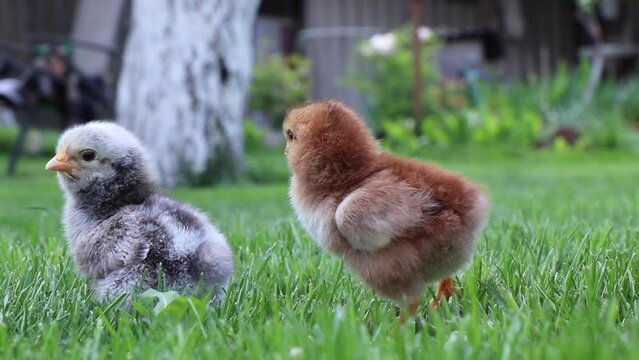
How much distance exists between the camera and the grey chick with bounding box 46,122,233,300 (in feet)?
7.54

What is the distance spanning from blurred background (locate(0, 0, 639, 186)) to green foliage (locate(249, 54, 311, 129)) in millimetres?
27

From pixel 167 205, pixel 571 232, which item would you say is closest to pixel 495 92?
pixel 571 232

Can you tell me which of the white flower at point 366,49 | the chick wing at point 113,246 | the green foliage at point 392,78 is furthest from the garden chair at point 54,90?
the chick wing at point 113,246

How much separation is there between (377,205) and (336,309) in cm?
28

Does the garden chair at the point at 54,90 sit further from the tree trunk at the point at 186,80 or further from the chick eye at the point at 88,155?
the chick eye at the point at 88,155

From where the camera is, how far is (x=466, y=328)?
177cm

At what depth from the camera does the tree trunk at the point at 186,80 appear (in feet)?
24.1

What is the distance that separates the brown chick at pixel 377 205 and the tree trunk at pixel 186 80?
17.1ft

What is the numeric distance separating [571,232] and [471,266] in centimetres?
62

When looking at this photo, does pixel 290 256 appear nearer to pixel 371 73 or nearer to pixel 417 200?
pixel 417 200

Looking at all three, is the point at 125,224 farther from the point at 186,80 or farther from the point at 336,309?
the point at 186,80

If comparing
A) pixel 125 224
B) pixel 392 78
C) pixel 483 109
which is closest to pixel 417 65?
pixel 483 109

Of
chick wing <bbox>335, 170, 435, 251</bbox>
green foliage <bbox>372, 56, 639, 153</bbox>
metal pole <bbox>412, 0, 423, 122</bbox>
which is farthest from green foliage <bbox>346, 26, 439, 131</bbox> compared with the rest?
chick wing <bbox>335, 170, 435, 251</bbox>

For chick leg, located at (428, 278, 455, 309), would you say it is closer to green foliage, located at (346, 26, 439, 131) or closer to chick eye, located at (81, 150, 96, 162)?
chick eye, located at (81, 150, 96, 162)
